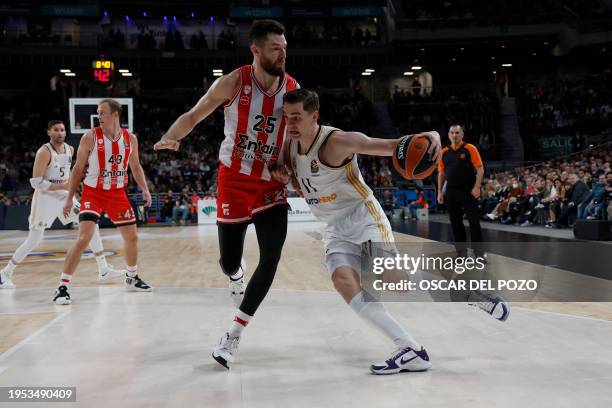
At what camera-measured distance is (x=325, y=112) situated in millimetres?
29297

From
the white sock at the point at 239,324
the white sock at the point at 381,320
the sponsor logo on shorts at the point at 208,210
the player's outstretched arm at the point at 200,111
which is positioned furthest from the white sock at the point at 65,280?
the sponsor logo on shorts at the point at 208,210

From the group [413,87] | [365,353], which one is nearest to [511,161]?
[413,87]

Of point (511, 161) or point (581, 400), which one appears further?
point (511, 161)

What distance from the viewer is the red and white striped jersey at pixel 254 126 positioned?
3826 millimetres

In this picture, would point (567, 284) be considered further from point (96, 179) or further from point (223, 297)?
point (96, 179)

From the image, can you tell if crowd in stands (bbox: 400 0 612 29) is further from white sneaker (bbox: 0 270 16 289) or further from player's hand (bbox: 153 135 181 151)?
player's hand (bbox: 153 135 181 151)

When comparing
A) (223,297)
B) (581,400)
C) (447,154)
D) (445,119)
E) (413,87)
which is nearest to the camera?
(581,400)

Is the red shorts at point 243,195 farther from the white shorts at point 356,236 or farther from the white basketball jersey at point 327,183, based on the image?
the white shorts at point 356,236

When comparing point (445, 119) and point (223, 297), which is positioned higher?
point (445, 119)

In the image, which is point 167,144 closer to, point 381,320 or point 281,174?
point 281,174

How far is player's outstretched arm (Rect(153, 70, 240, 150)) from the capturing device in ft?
11.8

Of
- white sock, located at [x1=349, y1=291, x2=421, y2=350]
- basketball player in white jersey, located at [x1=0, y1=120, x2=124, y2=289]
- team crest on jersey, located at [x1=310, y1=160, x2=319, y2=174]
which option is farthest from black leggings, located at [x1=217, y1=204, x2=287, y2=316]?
basketball player in white jersey, located at [x1=0, y1=120, x2=124, y2=289]

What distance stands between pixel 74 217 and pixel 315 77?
27728mm

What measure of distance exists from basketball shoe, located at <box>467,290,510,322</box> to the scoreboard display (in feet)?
61.6
